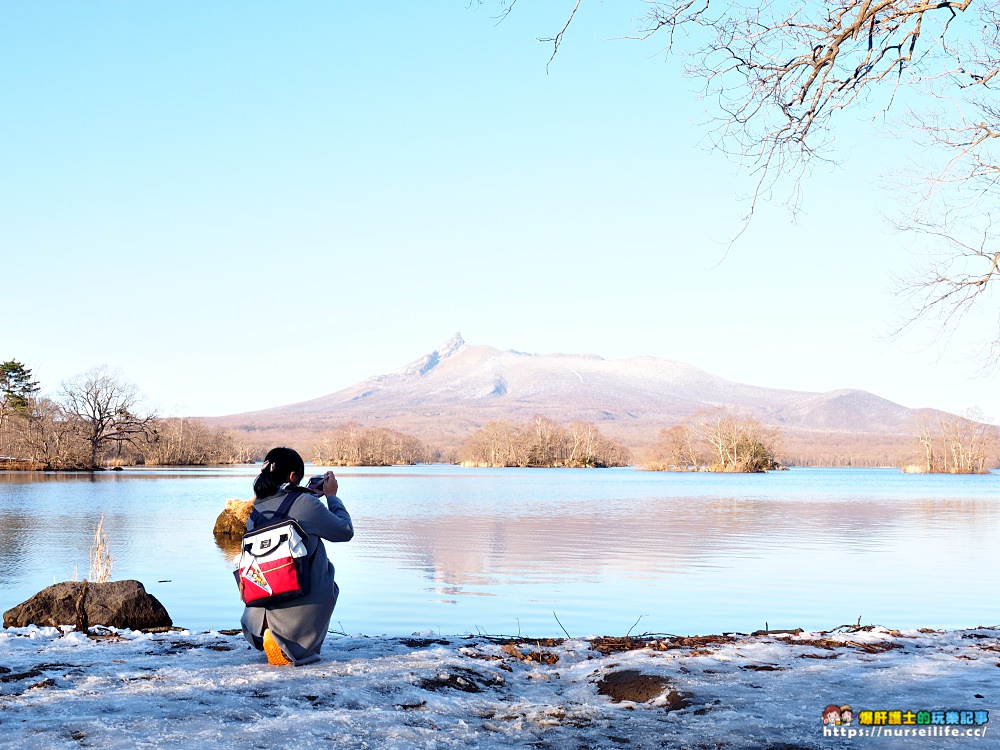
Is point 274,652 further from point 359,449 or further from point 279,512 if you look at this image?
point 359,449

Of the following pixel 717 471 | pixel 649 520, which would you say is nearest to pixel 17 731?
pixel 649 520

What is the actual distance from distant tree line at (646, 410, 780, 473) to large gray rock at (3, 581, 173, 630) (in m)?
89.8

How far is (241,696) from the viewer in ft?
15.4

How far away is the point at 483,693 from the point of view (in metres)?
5.13

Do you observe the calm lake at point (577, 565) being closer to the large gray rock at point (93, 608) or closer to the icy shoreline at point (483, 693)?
the large gray rock at point (93, 608)

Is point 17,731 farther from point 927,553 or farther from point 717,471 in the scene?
point 717,471

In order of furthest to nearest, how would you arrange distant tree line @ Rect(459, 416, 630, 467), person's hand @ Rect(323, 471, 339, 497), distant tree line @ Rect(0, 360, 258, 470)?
distant tree line @ Rect(459, 416, 630, 467) < distant tree line @ Rect(0, 360, 258, 470) < person's hand @ Rect(323, 471, 339, 497)

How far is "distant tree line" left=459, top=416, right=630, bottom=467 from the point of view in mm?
117062

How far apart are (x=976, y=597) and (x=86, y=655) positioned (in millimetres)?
13062

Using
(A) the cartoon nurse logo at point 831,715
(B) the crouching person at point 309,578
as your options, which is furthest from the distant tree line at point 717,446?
(A) the cartoon nurse logo at point 831,715

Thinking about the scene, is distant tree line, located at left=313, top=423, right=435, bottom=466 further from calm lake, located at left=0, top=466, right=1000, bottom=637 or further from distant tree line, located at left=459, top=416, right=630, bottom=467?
calm lake, located at left=0, top=466, right=1000, bottom=637

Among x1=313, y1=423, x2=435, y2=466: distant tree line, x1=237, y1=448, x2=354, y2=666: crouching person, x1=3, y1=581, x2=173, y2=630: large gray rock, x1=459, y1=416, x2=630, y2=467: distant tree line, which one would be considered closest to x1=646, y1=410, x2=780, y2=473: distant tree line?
x1=459, y1=416, x2=630, y2=467: distant tree line

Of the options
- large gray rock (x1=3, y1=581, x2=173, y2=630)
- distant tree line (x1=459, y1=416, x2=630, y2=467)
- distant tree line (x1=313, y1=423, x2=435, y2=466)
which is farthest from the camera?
distant tree line (x1=459, y1=416, x2=630, y2=467)

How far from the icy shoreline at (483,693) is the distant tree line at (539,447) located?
11057 centimetres
